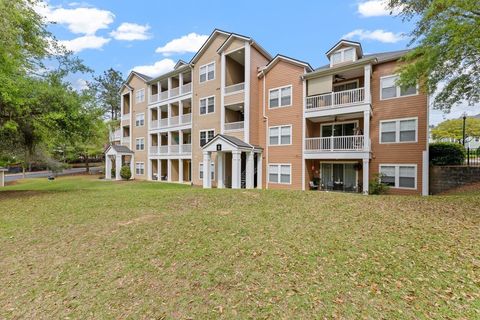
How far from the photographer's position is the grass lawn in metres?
3.78

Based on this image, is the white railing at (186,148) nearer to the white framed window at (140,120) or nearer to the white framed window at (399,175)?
the white framed window at (140,120)

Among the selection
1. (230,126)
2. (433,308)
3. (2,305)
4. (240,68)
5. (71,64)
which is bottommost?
(2,305)

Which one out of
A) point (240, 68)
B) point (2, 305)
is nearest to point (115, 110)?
point (240, 68)

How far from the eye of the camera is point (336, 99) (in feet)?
55.1

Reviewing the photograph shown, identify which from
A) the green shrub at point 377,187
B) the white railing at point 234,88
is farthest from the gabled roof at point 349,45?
the green shrub at point 377,187

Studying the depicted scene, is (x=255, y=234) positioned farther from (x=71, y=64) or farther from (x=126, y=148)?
(x=126, y=148)

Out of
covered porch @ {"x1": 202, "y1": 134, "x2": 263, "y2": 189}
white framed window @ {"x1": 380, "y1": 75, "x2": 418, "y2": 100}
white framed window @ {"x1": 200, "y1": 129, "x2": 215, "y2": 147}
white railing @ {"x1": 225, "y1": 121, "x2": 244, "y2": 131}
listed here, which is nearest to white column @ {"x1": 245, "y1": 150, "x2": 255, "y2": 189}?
covered porch @ {"x1": 202, "y1": 134, "x2": 263, "y2": 189}

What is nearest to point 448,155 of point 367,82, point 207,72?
point 367,82

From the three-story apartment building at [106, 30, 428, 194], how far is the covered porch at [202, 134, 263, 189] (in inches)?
3.1

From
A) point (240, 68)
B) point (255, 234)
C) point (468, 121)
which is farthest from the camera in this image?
point (468, 121)

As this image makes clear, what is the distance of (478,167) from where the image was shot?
12.8m

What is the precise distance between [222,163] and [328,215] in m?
12.8

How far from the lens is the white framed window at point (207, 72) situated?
21.9m

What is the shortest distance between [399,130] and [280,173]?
8.45m
